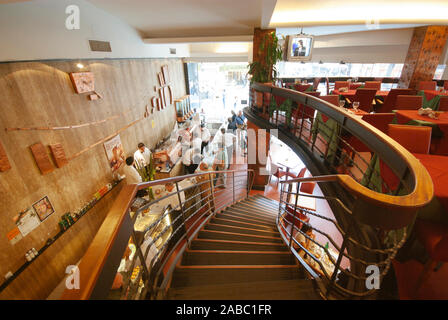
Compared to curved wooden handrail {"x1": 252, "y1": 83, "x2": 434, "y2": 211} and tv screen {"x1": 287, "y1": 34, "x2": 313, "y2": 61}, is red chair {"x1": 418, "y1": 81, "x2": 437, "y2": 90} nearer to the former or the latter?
tv screen {"x1": 287, "y1": 34, "x2": 313, "y2": 61}

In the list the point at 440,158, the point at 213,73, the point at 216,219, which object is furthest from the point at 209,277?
the point at 213,73

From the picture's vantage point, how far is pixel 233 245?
272cm

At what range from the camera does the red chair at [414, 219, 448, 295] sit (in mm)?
1487

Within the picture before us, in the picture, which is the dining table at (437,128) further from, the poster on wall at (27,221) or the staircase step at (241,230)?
the poster on wall at (27,221)

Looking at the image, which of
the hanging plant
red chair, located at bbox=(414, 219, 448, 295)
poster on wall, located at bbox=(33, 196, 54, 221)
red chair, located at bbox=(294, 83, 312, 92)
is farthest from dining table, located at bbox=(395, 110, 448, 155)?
poster on wall, located at bbox=(33, 196, 54, 221)

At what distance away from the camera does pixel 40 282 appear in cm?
351

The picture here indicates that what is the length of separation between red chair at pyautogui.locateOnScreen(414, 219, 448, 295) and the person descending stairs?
0.91m

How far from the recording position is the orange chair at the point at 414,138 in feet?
7.52

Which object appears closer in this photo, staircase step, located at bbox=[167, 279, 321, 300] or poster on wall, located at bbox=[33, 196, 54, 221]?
staircase step, located at bbox=[167, 279, 321, 300]

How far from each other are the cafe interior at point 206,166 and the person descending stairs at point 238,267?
0.6 inches

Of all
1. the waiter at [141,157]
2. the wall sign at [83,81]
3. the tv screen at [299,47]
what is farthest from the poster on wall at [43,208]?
the tv screen at [299,47]

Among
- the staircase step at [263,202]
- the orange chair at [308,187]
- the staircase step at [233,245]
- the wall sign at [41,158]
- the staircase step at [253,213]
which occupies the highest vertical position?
the wall sign at [41,158]

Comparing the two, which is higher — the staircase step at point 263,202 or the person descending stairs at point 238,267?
the person descending stairs at point 238,267

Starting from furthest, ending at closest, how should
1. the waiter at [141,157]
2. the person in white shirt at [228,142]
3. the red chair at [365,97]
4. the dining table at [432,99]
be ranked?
the person in white shirt at [228,142]
the waiter at [141,157]
the red chair at [365,97]
the dining table at [432,99]
